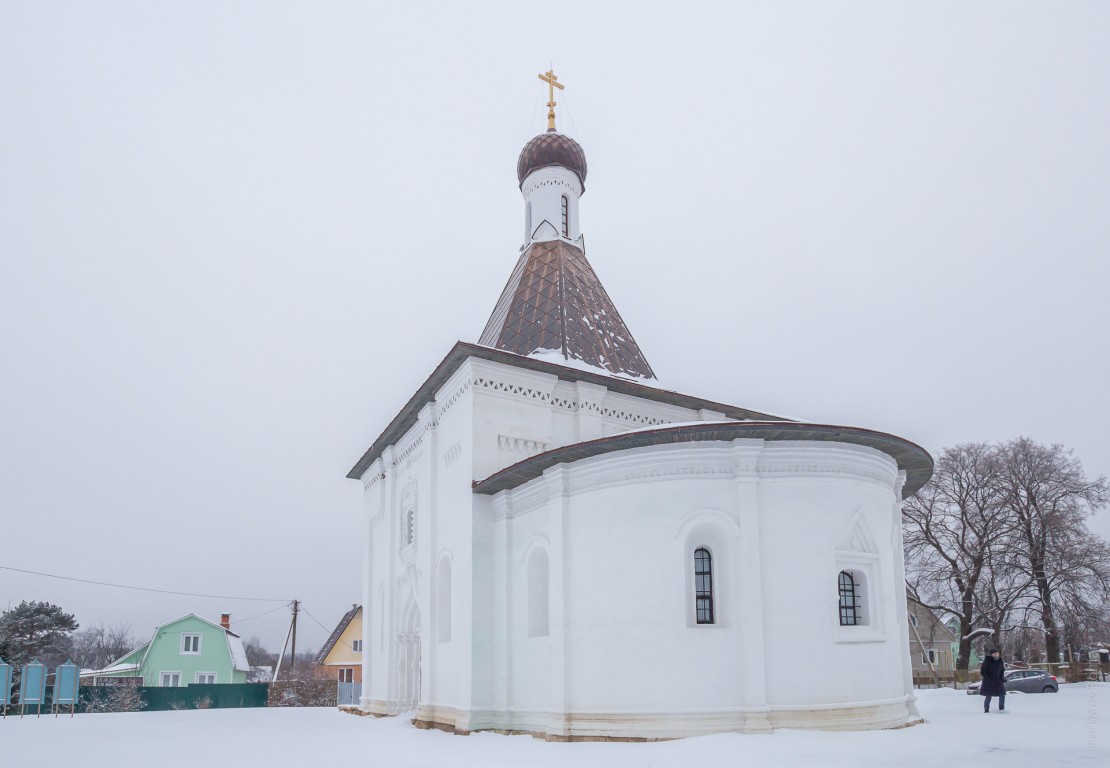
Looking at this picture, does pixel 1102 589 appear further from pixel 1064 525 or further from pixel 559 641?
pixel 559 641

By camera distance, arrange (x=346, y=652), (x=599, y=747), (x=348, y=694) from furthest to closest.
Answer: (x=346, y=652), (x=348, y=694), (x=599, y=747)

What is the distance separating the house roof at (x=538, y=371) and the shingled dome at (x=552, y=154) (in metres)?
8.14

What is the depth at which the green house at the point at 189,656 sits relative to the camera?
123 ft

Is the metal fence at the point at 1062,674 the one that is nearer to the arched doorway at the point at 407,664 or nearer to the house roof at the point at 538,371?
the house roof at the point at 538,371

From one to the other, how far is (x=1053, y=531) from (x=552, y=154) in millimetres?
22582

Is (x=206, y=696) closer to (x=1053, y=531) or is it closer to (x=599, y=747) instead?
(x=599, y=747)

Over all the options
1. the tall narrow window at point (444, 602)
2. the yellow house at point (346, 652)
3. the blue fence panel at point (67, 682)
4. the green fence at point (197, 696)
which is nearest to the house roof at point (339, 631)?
the yellow house at point (346, 652)

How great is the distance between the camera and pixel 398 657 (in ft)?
64.6

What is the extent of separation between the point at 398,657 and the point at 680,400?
8.82 meters

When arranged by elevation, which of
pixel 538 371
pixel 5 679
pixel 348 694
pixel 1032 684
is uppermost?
pixel 538 371

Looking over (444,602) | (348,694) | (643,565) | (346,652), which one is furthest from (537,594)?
(346,652)

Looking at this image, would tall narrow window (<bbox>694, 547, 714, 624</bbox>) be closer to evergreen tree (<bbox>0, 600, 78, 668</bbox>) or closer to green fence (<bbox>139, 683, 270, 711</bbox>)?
green fence (<bbox>139, 683, 270, 711</bbox>)

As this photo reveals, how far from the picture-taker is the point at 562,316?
63.1 feet

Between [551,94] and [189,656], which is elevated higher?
[551,94]
